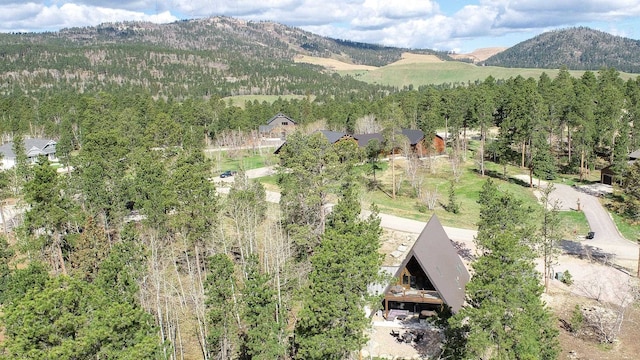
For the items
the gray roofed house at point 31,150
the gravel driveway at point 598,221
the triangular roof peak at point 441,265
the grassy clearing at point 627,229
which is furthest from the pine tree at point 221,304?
the gray roofed house at point 31,150

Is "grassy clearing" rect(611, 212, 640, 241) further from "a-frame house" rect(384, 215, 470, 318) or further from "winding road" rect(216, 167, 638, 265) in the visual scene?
"a-frame house" rect(384, 215, 470, 318)

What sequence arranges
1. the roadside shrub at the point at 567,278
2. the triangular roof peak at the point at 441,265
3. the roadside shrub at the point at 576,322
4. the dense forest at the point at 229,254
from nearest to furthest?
1. the dense forest at the point at 229,254
2. the triangular roof peak at the point at 441,265
3. the roadside shrub at the point at 576,322
4. the roadside shrub at the point at 567,278

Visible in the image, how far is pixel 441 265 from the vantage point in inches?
1218

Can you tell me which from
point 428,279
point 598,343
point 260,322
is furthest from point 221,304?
point 598,343

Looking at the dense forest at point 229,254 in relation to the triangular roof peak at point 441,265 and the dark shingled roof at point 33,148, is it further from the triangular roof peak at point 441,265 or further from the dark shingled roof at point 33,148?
the dark shingled roof at point 33,148

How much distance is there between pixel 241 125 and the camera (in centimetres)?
9294

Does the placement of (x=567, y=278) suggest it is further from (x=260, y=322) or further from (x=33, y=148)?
(x=33, y=148)

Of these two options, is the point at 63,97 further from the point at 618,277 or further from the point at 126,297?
the point at 618,277

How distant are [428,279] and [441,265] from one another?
1.38 m

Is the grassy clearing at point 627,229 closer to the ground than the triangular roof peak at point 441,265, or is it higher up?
closer to the ground

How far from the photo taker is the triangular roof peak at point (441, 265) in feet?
95.8

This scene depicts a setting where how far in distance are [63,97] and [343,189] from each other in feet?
351

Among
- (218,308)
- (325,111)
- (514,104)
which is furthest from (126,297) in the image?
(325,111)

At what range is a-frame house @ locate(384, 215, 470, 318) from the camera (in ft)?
96.4
